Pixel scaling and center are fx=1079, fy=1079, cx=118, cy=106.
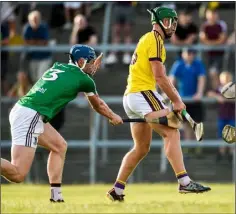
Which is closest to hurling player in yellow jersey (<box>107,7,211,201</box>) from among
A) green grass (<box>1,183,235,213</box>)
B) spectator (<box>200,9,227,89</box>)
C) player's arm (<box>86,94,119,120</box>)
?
green grass (<box>1,183,235,213</box>)

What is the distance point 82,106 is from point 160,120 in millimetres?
10564

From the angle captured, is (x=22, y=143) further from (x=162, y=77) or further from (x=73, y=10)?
(x=73, y=10)

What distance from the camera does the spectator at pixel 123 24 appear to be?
23.9m

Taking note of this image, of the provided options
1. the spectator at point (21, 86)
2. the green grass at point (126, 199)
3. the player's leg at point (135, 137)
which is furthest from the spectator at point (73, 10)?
the player's leg at point (135, 137)

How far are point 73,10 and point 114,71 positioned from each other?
1750 millimetres

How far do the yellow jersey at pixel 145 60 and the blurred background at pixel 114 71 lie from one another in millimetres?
7706

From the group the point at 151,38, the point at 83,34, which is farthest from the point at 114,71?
the point at 151,38

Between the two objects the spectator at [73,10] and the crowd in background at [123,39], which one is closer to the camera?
the crowd in background at [123,39]

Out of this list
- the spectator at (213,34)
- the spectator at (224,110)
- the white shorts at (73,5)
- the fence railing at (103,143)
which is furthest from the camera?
the white shorts at (73,5)

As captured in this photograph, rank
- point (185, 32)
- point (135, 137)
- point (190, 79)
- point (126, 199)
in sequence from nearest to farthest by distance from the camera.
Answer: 1. point (135, 137)
2. point (126, 199)
3. point (190, 79)
4. point (185, 32)

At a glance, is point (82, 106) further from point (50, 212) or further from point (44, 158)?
point (50, 212)

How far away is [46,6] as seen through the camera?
25.2m

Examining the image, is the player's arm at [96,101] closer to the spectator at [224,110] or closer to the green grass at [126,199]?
the green grass at [126,199]

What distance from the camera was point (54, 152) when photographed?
45.1ft
